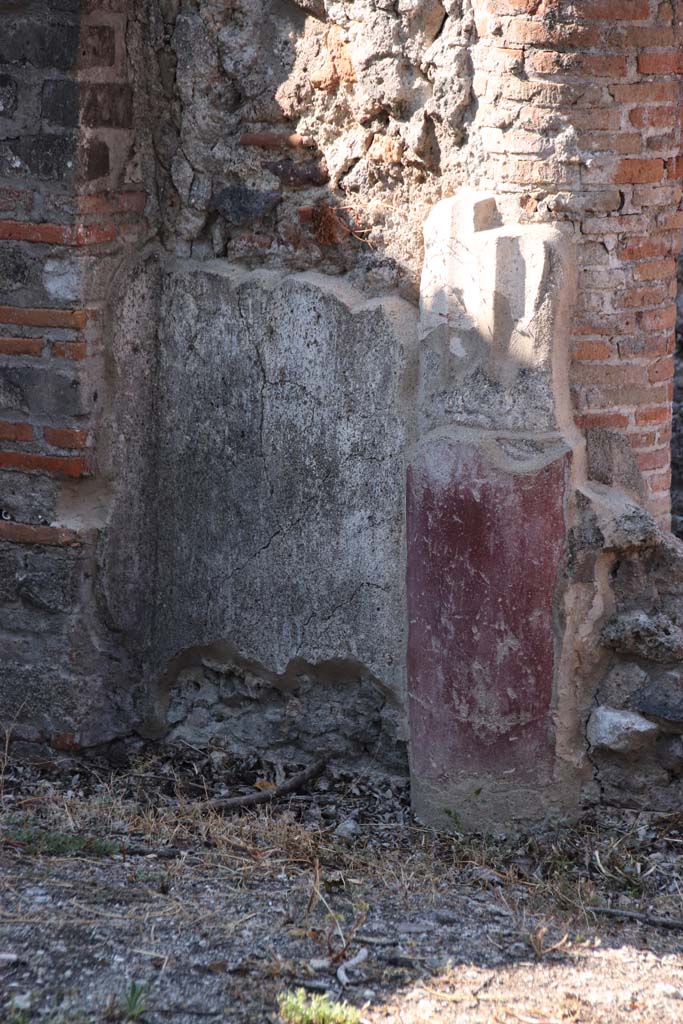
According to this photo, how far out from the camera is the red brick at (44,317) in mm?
3957

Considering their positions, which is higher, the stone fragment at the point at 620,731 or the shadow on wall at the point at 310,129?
the shadow on wall at the point at 310,129

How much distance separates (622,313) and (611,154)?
0.40 m

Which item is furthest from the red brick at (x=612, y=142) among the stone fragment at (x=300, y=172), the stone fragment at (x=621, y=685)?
the stone fragment at (x=621, y=685)

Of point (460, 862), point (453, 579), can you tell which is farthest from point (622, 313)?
point (460, 862)

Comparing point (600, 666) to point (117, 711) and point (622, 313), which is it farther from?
point (117, 711)

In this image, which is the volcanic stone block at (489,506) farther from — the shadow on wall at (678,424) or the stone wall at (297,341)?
the shadow on wall at (678,424)

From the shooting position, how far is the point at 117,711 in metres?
4.24

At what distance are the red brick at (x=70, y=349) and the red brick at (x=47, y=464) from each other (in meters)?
0.30

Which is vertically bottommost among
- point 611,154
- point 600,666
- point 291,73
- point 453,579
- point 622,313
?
point 600,666

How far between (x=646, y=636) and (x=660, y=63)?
1441 millimetres

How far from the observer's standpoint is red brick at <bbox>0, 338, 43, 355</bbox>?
4.01m

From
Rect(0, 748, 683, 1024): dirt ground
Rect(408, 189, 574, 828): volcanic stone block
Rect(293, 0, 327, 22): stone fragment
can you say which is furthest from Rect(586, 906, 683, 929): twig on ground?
Rect(293, 0, 327, 22): stone fragment

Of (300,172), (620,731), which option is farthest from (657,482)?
(300,172)

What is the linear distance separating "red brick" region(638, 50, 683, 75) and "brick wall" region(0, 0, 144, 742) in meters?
1.49
